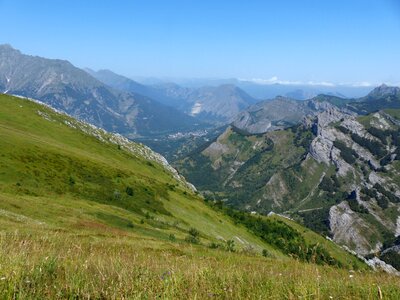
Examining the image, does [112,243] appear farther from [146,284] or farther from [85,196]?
[85,196]

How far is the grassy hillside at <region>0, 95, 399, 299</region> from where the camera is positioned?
859 cm

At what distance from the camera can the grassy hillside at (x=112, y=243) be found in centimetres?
859

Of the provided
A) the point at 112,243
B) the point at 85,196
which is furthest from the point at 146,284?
the point at 85,196

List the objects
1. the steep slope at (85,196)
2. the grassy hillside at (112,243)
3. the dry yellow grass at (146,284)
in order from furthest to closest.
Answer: the steep slope at (85,196) < the grassy hillside at (112,243) < the dry yellow grass at (146,284)

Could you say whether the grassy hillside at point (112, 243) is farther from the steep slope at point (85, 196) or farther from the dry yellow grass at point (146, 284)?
the steep slope at point (85, 196)

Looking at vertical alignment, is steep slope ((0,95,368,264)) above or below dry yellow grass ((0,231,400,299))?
below

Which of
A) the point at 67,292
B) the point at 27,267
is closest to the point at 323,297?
A: the point at 67,292

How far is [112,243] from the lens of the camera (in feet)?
70.5

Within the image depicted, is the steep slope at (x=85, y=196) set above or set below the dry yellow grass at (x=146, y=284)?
below

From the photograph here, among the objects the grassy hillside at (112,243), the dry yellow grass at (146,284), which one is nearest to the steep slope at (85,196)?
the grassy hillside at (112,243)

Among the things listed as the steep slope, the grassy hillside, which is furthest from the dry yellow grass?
the steep slope

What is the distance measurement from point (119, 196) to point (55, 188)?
1525 cm

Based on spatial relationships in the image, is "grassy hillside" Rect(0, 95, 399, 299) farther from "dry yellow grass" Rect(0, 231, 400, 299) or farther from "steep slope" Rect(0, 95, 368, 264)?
"steep slope" Rect(0, 95, 368, 264)

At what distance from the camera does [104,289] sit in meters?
8.40
